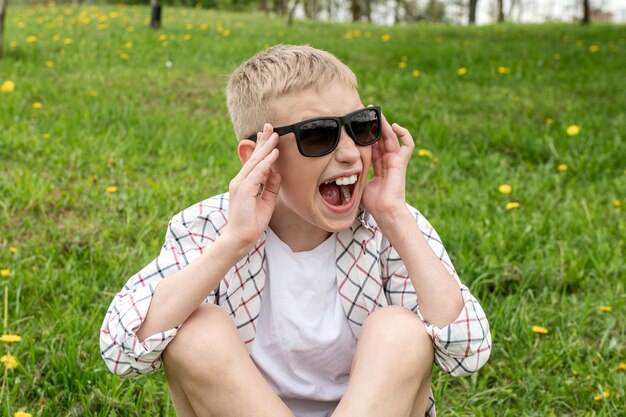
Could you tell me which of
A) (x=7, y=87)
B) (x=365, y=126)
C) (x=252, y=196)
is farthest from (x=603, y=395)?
(x=7, y=87)

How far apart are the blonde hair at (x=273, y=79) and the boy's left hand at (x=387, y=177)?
6.9 inches

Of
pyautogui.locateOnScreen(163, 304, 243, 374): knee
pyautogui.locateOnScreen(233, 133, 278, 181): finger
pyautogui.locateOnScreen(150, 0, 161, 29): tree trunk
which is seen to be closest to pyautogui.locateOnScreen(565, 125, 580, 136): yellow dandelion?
pyautogui.locateOnScreen(233, 133, 278, 181): finger

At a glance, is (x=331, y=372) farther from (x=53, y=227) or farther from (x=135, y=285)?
(x=53, y=227)

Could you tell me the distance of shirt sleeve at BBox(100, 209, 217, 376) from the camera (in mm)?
1686

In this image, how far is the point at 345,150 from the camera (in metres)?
1.76

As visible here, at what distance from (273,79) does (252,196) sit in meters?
0.28

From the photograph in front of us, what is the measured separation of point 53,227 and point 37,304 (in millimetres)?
631

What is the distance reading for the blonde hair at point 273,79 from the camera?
5.87 ft

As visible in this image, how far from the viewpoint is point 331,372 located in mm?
1881

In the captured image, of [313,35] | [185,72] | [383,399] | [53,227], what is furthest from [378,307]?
[313,35]

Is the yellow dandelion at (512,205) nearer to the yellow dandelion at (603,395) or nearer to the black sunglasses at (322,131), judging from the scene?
the yellow dandelion at (603,395)

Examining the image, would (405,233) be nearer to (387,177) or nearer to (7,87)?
(387,177)

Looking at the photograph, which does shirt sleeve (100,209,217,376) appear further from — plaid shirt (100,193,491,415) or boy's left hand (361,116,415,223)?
boy's left hand (361,116,415,223)

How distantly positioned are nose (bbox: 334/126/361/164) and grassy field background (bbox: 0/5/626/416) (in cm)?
98
